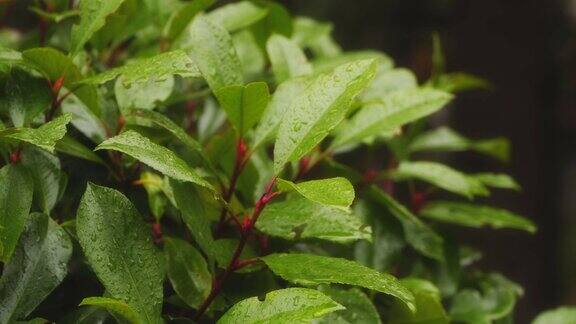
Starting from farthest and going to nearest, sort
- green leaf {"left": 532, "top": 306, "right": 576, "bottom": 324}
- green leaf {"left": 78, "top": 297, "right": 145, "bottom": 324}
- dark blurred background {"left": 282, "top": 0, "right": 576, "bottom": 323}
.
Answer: dark blurred background {"left": 282, "top": 0, "right": 576, "bottom": 323}, green leaf {"left": 532, "top": 306, "right": 576, "bottom": 324}, green leaf {"left": 78, "top": 297, "right": 145, "bottom": 324}

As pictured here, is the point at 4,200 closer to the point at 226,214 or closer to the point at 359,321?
the point at 226,214

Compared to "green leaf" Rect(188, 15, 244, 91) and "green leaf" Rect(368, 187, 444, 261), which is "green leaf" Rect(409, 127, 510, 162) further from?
"green leaf" Rect(188, 15, 244, 91)

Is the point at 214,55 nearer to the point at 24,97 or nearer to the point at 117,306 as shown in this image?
the point at 24,97

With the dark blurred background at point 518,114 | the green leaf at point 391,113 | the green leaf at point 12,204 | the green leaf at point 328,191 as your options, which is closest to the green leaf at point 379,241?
the green leaf at point 391,113

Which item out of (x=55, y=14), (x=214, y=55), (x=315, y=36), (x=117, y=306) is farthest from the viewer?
(x=315, y=36)

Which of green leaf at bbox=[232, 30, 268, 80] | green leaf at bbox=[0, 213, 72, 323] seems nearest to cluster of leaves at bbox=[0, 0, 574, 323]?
green leaf at bbox=[0, 213, 72, 323]

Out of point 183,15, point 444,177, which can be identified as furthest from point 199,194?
point 444,177
